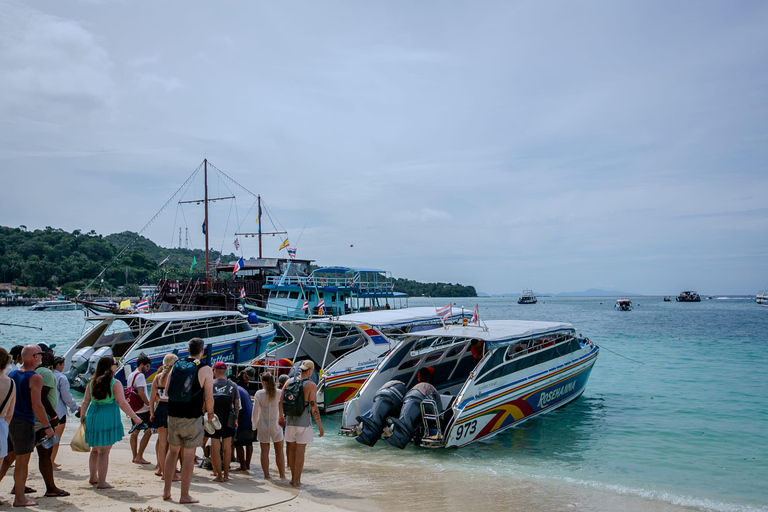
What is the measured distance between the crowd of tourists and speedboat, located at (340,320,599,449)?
320cm

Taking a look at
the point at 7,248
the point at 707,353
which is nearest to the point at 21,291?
the point at 7,248

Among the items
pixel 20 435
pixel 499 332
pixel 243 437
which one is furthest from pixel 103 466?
pixel 499 332

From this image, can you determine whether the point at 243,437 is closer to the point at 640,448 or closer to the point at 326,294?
the point at 640,448

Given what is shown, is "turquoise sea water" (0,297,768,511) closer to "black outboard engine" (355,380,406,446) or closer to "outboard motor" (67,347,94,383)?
"black outboard engine" (355,380,406,446)

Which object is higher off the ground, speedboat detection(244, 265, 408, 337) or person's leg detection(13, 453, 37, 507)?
speedboat detection(244, 265, 408, 337)

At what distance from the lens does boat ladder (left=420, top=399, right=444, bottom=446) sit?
10.6 metres

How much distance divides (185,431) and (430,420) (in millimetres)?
6072

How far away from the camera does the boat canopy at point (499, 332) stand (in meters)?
11.9

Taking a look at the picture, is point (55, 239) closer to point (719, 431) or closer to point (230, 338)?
point (230, 338)

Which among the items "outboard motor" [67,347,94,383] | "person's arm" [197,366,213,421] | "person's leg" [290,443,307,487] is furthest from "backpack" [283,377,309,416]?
"outboard motor" [67,347,94,383]

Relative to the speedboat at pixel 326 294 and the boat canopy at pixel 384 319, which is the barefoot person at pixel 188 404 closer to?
the boat canopy at pixel 384 319

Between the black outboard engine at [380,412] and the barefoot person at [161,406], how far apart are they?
4.16 meters

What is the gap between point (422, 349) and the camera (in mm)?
14641

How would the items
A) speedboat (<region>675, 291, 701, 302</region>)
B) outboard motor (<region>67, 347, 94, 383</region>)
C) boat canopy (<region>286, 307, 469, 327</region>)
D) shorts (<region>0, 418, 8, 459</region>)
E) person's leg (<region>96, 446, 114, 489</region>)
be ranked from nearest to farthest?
shorts (<region>0, 418, 8, 459</region>)
person's leg (<region>96, 446, 114, 489</region>)
boat canopy (<region>286, 307, 469, 327</region>)
outboard motor (<region>67, 347, 94, 383</region>)
speedboat (<region>675, 291, 701, 302</region>)
